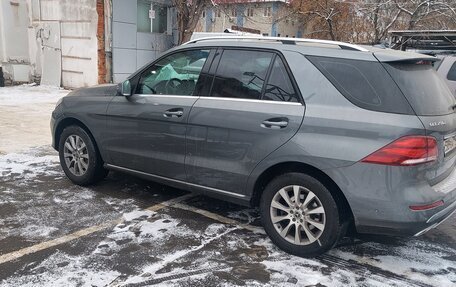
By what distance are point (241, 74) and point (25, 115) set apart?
7943 millimetres

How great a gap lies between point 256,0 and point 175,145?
4182 cm

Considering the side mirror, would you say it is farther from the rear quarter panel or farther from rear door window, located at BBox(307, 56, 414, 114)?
rear door window, located at BBox(307, 56, 414, 114)

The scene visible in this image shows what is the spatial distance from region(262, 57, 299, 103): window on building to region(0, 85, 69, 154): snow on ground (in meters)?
4.89

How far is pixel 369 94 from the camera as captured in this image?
3.22 metres

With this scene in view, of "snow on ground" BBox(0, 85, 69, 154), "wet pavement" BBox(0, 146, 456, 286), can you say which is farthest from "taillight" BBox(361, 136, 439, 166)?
"snow on ground" BBox(0, 85, 69, 154)

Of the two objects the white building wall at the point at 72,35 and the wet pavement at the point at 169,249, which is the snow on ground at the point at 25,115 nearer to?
the white building wall at the point at 72,35

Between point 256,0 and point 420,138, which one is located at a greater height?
point 256,0

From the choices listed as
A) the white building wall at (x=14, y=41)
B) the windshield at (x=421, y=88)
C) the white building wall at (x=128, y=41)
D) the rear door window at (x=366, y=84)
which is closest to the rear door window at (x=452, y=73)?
Answer: the windshield at (x=421, y=88)

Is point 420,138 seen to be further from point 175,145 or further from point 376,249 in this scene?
point 175,145

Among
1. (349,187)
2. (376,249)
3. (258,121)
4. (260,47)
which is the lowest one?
(376,249)

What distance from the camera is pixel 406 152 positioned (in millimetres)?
3016

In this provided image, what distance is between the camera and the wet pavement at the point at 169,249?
3186 mm

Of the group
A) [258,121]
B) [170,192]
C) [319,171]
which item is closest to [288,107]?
[258,121]

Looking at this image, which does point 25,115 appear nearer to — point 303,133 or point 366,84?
point 303,133
